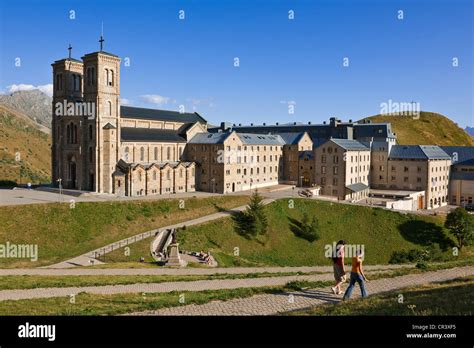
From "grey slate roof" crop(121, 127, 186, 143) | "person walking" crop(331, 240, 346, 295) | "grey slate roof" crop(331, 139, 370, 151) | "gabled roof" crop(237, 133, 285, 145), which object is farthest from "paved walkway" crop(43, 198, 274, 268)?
"grey slate roof" crop(331, 139, 370, 151)

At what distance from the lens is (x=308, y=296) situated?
20938 millimetres

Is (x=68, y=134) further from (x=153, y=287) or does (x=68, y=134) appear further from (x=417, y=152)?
(x=417, y=152)

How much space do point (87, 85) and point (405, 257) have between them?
51.7 metres

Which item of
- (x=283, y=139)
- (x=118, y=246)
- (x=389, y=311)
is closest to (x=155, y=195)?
(x=118, y=246)

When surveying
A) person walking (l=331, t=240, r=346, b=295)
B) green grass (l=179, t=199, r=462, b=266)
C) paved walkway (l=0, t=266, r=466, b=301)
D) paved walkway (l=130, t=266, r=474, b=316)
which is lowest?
green grass (l=179, t=199, r=462, b=266)

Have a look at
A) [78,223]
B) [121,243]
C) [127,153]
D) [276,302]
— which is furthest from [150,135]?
[276,302]

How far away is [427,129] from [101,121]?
139361 mm

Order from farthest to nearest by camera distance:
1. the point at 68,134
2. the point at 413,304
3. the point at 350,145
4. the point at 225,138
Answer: the point at 350,145
the point at 225,138
the point at 68,134
the point at 413,304

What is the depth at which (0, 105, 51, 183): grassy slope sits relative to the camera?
10294 cm

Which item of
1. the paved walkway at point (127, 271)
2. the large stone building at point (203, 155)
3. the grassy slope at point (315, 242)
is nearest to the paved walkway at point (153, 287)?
the paved walkway at point (127, 271)

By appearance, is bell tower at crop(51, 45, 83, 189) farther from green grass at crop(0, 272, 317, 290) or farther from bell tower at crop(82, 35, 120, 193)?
green grass at crop(0, 272, 317, 290)

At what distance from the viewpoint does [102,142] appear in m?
65.3

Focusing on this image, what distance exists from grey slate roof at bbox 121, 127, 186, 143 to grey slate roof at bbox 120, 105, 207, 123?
10.7 feet
